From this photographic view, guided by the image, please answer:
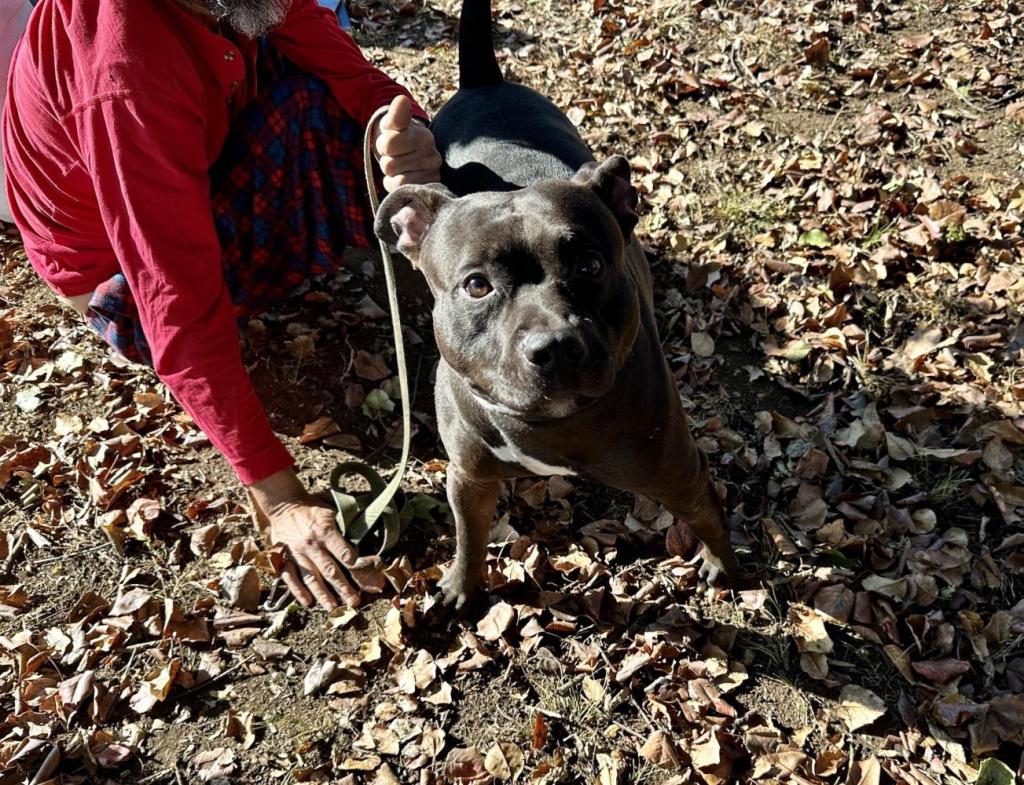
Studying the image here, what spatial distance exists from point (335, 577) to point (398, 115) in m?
1.87

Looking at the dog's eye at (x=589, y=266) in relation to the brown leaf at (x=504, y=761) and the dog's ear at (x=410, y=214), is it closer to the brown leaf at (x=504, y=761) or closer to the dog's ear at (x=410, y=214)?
the dog's ear at (x=410, y=214)

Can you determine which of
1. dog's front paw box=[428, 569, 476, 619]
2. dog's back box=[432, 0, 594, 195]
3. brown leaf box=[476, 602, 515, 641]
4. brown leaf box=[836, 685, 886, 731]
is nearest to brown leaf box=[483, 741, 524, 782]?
brown leaf box=[476, 602, 515, 641]

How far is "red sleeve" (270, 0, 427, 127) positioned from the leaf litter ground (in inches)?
44.6

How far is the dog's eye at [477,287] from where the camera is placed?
2.72 meters

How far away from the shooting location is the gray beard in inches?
130

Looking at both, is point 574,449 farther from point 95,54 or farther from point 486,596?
point 95,54

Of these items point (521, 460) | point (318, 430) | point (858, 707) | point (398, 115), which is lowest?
point (858, 707)

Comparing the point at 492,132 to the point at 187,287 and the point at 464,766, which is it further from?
the point at 464,766

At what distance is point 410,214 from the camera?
3.06m

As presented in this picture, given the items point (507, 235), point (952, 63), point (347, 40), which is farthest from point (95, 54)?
point (952, 63)

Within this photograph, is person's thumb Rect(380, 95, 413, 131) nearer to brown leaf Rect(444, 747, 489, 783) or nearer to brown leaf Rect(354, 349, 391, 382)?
brown leaf Rect(354, 349, 391, 382)

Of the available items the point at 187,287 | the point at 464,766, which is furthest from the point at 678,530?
the point at 187,287

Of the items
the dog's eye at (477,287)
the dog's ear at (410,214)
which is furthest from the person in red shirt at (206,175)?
the dog's eye at (477,287)

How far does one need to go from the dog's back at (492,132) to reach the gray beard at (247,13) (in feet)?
3.03
